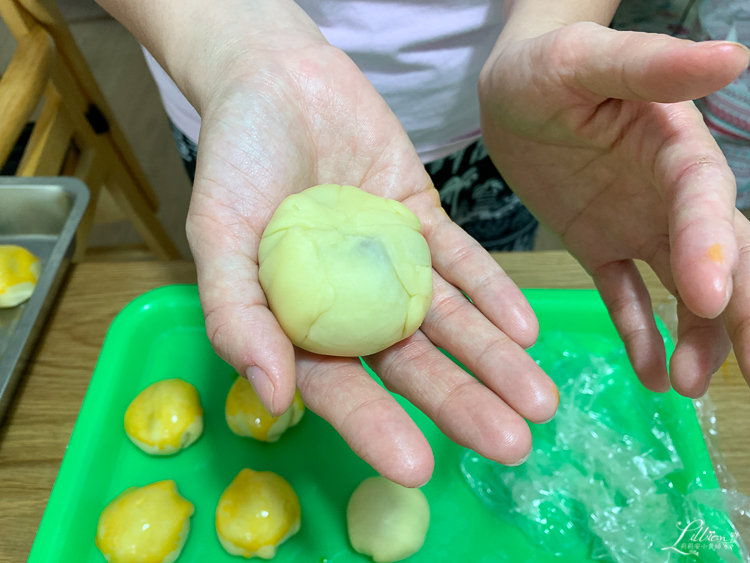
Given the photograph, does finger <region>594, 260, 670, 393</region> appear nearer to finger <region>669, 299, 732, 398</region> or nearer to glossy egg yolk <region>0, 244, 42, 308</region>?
finger <region>669, 299, 732, 398</region>

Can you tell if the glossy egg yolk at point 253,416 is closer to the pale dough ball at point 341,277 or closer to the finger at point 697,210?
the pale dough ball at point 341,277

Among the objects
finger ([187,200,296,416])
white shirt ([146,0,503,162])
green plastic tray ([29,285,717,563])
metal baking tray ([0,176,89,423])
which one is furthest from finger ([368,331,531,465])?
metal baking tray ([0,176,89,423])

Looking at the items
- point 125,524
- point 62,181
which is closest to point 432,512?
point 125,524

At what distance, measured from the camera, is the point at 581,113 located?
39.4 inches

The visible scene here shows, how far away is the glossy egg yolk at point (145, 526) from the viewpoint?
1.07 meters

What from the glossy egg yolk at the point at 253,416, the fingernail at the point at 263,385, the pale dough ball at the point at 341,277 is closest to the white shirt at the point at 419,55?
the pale dough ball at the point at 341,277

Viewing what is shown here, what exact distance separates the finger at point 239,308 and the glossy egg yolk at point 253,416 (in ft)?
1.34

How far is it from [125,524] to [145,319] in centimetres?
54

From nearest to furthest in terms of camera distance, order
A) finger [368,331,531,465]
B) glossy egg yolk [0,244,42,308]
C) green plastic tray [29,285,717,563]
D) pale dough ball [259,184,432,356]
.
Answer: finger [368,331,531,465] < pale dough ball [259,184,432,356] < green plastic tray [29,285,717,563] < glossy egg yolk [0,244,42,308]

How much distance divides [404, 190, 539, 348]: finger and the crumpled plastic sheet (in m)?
0.43

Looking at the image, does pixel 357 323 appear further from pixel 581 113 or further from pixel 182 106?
pixel 182 106

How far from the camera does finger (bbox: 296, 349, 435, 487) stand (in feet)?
2.48

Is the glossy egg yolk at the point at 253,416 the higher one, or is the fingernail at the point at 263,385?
the fingernail at the point at 263,385

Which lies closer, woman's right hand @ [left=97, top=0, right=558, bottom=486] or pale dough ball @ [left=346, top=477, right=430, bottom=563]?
woman's right hand @ [left=97, top=0, right=558, bottom=486]
